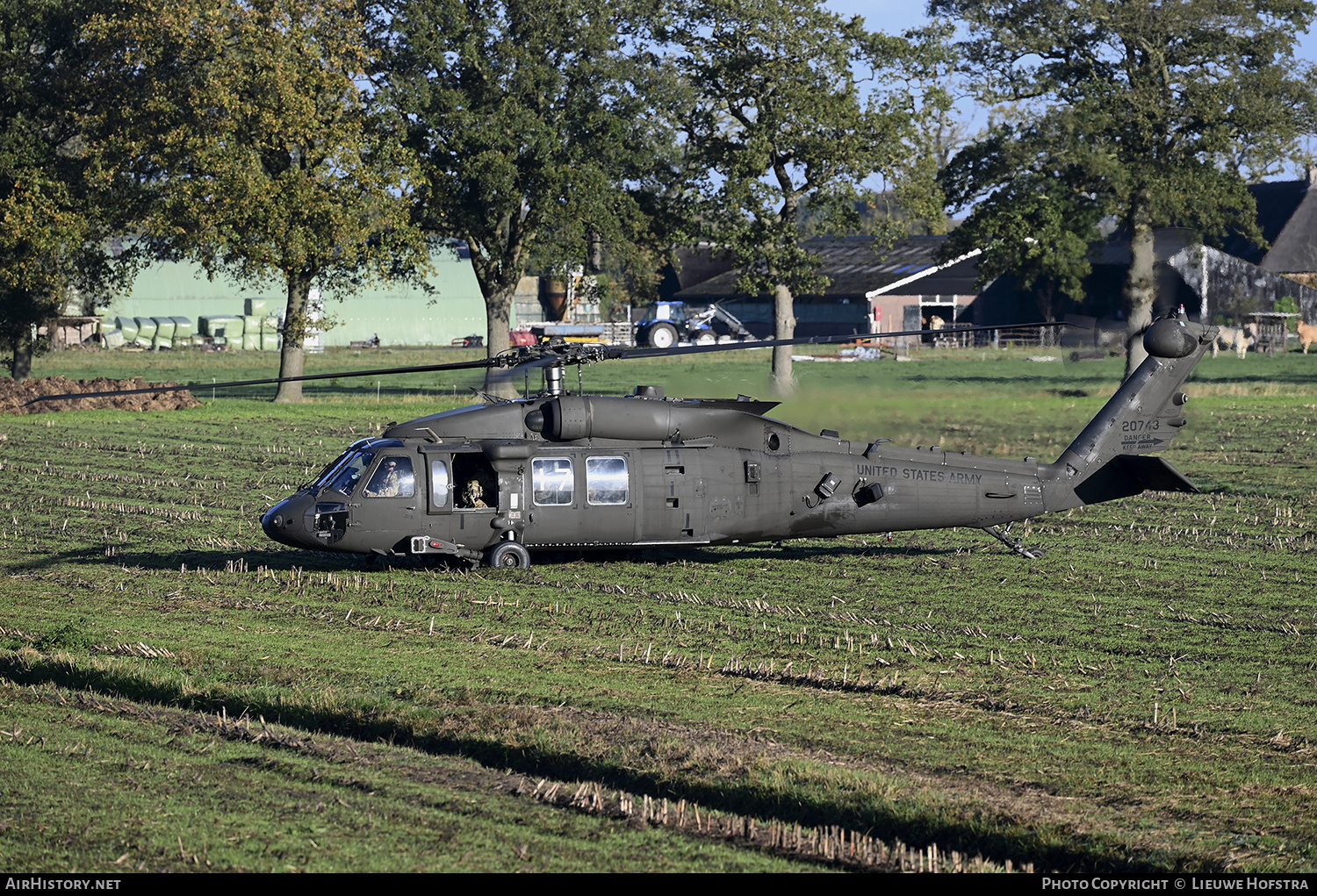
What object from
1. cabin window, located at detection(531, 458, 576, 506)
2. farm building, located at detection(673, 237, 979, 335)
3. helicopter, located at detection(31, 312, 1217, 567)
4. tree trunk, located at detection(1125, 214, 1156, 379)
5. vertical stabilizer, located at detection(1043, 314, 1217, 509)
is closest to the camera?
helicopter, located at detection(31, 312, 1217, 567)

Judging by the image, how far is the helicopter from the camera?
1953 cm

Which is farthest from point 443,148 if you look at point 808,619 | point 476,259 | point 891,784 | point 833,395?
point 891,784

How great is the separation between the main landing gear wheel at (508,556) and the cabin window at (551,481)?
2.43 feet

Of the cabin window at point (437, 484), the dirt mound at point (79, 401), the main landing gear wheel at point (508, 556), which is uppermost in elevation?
the dirt mound at point (79, 401)

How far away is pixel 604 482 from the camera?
65.9 feet

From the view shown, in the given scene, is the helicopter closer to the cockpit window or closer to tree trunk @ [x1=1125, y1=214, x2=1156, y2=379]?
the cockpit window

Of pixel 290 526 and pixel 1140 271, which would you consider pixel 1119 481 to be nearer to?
pixel 290 526

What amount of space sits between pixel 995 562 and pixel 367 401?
3430 cm

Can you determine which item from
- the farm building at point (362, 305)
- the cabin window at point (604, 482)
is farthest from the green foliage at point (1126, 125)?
the farm building at point (362, 305)

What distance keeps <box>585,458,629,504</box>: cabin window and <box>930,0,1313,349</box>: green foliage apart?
34.8 metres

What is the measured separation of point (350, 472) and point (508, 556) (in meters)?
2.57

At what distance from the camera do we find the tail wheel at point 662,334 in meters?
84.6

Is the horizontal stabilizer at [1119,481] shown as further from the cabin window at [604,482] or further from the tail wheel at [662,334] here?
the tail wheel at [662,334]

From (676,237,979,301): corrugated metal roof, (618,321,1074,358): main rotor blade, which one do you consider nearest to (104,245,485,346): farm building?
(676,237,979,301): corrugated metal roof
